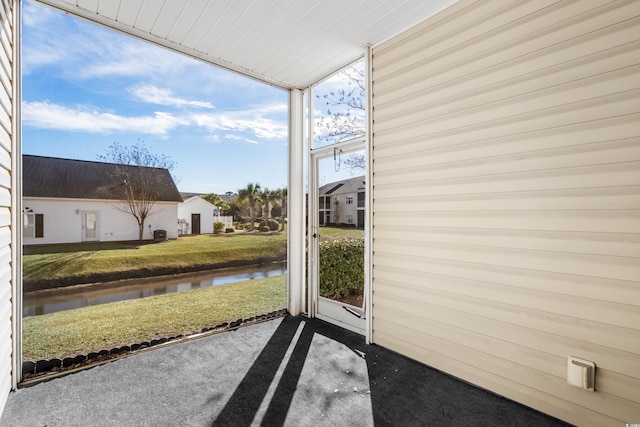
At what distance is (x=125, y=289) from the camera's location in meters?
2.58

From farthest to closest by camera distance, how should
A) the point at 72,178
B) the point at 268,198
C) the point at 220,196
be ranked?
the point at 268,198
the point at 220,196
the point at 72,178

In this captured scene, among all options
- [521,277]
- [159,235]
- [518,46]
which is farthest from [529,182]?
[159,235]

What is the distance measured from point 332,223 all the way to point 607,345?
7.69ft

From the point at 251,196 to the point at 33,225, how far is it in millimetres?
1799

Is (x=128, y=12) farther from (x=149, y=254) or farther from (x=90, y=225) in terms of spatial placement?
(x=149, y=254)

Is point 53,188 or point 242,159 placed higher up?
point 242,159

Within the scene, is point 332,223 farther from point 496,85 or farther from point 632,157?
point 632,157

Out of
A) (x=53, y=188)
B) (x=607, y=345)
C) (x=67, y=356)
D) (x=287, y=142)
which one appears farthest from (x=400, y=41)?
(x=67, y=356)

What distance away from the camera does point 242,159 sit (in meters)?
3.23

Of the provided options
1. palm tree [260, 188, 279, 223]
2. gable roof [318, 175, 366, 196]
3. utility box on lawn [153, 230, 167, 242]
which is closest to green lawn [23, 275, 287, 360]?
utility box on lawn [153, 230, 167, 242]

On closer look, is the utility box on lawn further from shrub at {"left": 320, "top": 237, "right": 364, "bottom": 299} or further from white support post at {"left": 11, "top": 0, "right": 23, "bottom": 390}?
shrub at {"left": 320, "top": 237, "right": 364, "bottom": 299}

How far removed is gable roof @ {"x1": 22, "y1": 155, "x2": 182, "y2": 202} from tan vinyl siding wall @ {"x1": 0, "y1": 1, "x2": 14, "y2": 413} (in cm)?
30

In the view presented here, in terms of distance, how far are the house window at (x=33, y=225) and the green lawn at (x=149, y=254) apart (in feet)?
0.35

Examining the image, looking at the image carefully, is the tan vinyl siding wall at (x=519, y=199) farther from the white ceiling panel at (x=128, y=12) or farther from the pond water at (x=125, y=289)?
the white ceiling panel at (x=128, y=12)
